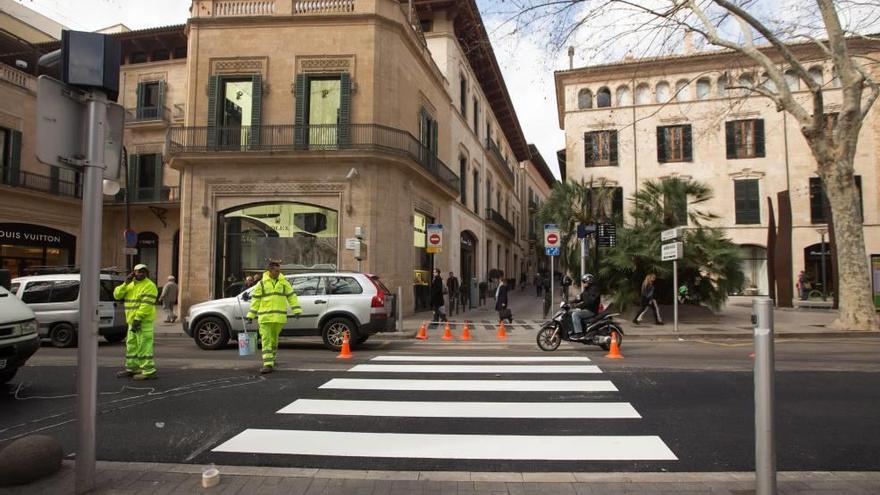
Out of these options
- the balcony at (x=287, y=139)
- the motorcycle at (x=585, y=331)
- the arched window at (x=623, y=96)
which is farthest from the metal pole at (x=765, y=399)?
the arched window at (x=623, y=96)

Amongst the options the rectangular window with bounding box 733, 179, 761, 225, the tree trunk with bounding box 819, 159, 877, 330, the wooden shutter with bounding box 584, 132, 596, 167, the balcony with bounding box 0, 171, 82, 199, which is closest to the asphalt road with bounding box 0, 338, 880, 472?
the tree trunk with bounding box 819, 159, 877, 330

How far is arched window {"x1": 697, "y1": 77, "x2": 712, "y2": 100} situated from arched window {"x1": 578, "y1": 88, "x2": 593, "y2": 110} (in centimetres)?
Result: 647

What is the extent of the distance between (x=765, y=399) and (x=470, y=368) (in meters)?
5.66

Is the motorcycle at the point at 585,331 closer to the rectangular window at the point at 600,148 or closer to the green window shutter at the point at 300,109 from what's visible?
the green window shutter at the point at 300,109

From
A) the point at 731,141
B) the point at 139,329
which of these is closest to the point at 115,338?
the point at 139,329

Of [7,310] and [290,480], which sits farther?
[7,310]

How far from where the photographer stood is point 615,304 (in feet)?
59.2

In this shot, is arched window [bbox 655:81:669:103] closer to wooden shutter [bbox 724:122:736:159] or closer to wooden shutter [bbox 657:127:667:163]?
wooden shutter [bbox 657:127:667:163]

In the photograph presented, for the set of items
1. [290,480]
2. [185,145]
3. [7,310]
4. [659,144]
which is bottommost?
[290,480]

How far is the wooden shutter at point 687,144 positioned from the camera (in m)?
33.9

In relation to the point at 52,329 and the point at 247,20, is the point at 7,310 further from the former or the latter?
the point at 247,20

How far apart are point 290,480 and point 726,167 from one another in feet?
116

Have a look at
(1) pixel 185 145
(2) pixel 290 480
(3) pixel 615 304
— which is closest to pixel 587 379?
(2) pixel 290 480

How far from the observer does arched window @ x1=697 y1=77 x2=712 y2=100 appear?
33.1 meters
